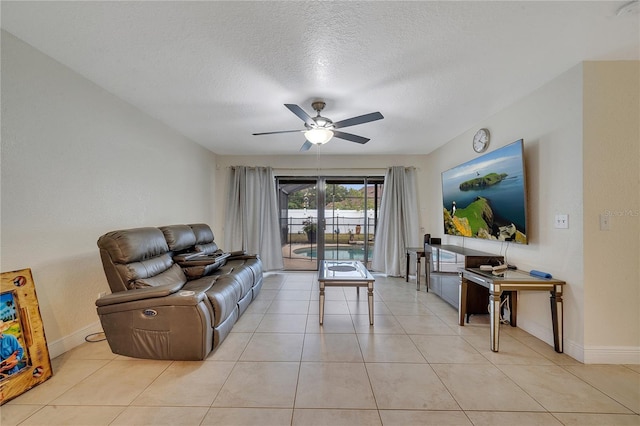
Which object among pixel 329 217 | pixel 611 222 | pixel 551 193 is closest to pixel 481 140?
pixel 551 193

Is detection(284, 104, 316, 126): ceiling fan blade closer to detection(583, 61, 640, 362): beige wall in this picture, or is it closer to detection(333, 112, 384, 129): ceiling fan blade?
detection(333, 112, 384, 129): ceiling fan blade

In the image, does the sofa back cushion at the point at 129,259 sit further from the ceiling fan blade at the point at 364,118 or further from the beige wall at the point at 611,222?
the beige wall at the point at 611,222

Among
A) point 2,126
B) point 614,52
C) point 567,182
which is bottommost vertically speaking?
point 567,182

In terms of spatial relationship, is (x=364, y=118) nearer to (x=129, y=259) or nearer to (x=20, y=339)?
(x=129, y=259)

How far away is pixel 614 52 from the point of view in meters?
1.98

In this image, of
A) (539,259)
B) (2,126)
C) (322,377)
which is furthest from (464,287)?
(2,126)

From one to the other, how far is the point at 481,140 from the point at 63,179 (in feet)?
14.6

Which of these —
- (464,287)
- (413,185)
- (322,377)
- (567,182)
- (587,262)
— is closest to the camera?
(322,377)

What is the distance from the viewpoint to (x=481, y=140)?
132 inches

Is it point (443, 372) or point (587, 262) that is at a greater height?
point (587, 262)

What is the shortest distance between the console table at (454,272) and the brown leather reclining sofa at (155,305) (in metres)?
2.57

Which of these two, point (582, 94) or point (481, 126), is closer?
point (582, 94)

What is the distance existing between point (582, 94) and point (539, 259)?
1446 millimetres

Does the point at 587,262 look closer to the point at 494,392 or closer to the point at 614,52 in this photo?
the point at 494,392
